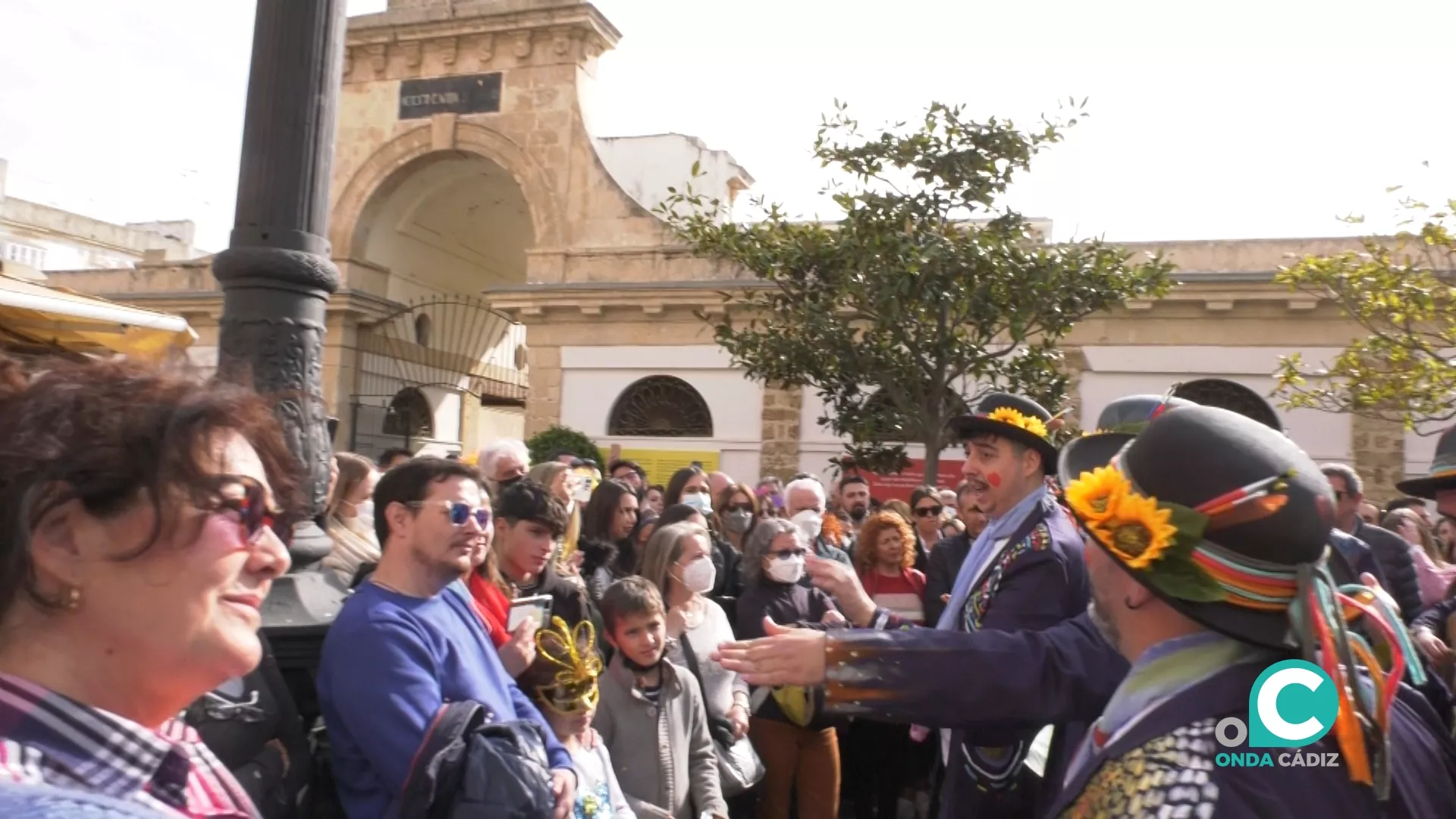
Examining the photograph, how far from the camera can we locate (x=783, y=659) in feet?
7.20

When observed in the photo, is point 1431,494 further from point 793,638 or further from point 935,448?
point 935,448

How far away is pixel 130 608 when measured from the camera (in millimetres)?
1332

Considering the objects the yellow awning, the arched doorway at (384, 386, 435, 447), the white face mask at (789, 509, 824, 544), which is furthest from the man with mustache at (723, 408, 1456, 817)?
the arched doorway at (384, 386, 435, 447)

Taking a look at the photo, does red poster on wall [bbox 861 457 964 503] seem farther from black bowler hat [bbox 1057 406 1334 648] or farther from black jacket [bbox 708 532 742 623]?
black bowler hat [bbox 1057 406 1334 648]

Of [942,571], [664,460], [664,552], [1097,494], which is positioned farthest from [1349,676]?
[664,460]

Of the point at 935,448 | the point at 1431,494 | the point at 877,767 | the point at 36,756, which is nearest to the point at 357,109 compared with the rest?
the point at 935,448

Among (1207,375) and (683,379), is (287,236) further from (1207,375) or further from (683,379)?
(1207,375)

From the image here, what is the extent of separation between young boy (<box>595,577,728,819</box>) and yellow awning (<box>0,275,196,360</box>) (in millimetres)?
1902

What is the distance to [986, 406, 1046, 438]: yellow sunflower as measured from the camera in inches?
146

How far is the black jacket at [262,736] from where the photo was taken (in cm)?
252

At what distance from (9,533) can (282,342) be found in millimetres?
1904

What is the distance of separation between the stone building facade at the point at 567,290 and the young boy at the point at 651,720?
12.6 metres

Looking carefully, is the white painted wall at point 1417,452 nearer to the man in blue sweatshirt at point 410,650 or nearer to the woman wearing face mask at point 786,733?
the woman wearing face mask at point 786,733

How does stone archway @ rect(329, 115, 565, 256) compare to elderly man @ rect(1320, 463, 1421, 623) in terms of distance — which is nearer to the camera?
elderly man @ rect(1320, 463, 1421, 623)
